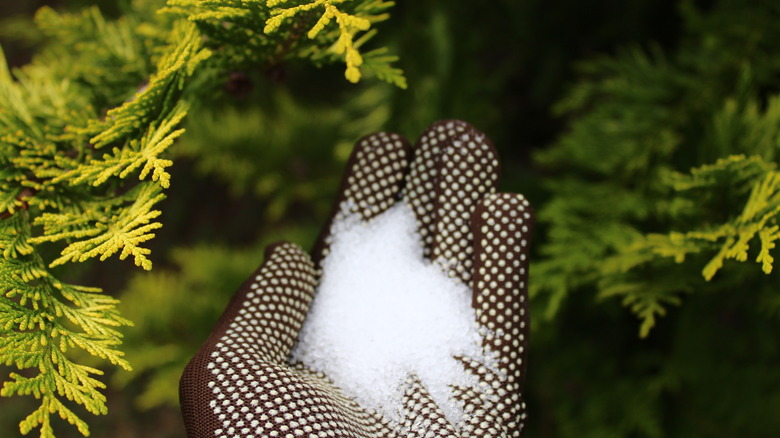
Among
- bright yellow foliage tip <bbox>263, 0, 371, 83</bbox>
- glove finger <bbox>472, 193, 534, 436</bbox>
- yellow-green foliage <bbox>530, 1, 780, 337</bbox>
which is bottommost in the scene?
glove finger <bbox>472, 193, 534, 436</bbox>

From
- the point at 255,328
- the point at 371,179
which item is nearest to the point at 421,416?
the point at 255,328

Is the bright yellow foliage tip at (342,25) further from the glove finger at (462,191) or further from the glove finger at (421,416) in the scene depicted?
the glove finger at (421,416)

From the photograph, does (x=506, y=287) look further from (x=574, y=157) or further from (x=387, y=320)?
(x=574, y=157)

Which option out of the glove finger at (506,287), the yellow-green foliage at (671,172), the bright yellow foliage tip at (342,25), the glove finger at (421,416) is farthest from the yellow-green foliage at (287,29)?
the yellow-green foliage at (671,172)

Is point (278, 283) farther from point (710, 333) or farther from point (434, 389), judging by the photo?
point (710, 333)

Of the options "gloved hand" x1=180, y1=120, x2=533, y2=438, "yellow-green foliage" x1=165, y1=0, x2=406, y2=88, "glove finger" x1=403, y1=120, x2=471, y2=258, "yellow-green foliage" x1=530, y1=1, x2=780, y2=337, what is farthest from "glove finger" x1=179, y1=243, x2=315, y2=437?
"yellow-green foliage" x1=530, y1=1, x2=780, y2=337

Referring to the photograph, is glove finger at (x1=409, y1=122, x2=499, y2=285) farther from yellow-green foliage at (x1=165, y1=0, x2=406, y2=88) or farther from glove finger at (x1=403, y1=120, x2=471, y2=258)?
yellow-green foliage at (x1=165, y1=0, x2=406, y2=88)

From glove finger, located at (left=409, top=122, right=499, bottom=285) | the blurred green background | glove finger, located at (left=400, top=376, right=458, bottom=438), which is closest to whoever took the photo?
glove finger, located at (left=400, top=376, right=458, bottom=438)
